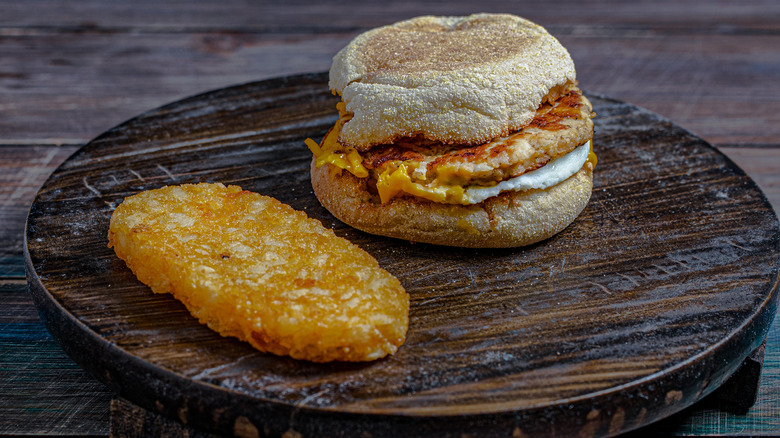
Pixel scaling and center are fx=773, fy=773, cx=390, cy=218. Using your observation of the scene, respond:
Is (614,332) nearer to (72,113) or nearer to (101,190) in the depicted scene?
(101,190)

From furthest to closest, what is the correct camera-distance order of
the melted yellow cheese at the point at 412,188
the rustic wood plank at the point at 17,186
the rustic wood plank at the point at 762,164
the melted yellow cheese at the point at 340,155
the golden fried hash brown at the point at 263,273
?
the rustic wood plank at the point at 762,164
the rustic wood plank at the point at 17,186
the melted yellow cheese at the point at 340,155
the melted yellow cheese at the point at 412,188
the golden fried hash brown at the point at 263,273

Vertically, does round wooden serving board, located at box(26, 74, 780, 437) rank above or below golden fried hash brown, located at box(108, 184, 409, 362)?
below

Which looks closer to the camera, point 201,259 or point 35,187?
point 201,259

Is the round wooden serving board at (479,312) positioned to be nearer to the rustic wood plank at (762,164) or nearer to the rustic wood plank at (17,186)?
the rustic wood plank at (17,186)

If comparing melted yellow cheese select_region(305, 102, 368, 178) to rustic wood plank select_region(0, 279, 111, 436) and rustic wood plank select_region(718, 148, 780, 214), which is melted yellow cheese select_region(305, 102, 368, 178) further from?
rustic wood plank select_region(718, 148, 780, 214)

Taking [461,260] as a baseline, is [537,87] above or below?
above

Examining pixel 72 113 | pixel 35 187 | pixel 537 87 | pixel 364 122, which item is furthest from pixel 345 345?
pixel 72 113

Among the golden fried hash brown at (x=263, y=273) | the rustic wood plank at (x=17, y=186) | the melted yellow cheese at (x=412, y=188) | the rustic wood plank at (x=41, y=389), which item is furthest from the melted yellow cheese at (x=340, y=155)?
the rustic wood plank at (x=17, y=186)

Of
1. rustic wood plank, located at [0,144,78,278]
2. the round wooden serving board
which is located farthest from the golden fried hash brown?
rustic wood plank, located at [0,144,78,278]
